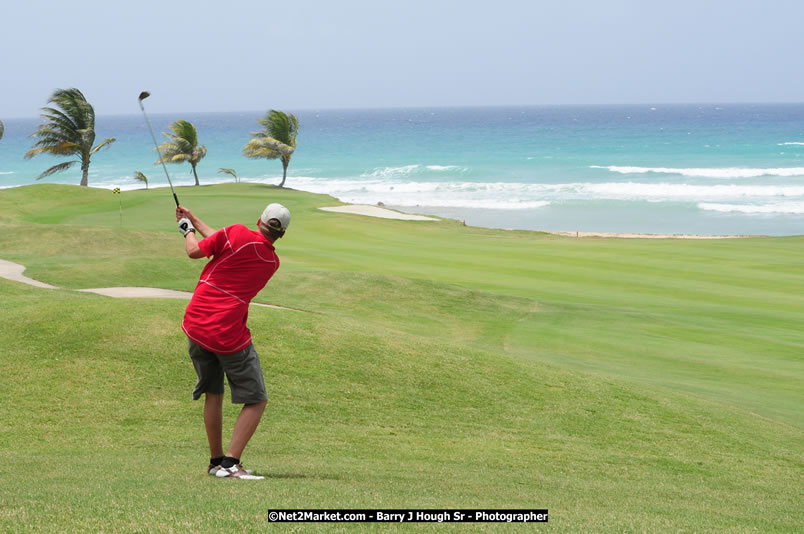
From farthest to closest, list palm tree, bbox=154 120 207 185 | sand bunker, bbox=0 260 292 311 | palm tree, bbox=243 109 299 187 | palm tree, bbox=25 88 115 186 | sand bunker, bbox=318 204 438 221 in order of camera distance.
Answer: palm tree, bbox=243 109 299 187 < palm tree, bbox=154 120 207 185 < palm tree, bbox=25 88 115 186 < sand bunker, bbox=318 204 438 221 < sand bunker, bbox=0 260 292 311

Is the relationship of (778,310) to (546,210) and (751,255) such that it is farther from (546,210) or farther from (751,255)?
(546,210)

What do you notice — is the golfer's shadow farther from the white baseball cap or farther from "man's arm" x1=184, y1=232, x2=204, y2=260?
the white baseball cap

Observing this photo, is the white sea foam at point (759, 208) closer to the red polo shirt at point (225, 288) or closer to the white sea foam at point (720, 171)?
the white sea foam at point (720, 171)

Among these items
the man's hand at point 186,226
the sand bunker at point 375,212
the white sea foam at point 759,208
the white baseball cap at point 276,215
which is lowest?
the white sea foam at point 759,208

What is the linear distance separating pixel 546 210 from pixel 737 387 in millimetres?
50496

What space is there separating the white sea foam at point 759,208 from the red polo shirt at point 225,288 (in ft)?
198

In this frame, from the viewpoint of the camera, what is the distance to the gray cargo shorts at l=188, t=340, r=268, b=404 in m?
6.58

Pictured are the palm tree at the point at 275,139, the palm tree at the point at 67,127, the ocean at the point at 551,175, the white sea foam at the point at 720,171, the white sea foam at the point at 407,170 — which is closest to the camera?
the palm tree at the point at 67,127

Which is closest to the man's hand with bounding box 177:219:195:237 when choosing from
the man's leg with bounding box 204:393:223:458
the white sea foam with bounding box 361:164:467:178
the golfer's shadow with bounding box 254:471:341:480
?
the man's leg with bounding box 204:393:223:458

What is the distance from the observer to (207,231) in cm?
672

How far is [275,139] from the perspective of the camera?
59750mm

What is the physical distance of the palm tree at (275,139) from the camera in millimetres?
58188

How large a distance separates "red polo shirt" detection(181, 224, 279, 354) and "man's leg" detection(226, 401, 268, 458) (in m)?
0.60

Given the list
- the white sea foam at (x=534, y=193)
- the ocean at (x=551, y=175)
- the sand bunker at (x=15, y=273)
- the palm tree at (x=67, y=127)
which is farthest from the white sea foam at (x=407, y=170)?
the sand bunker at (x=15, y=273)
